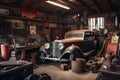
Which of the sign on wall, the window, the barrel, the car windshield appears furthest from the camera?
the window

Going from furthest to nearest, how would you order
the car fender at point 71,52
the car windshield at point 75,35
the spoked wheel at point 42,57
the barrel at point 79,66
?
the car windshield at point 75,35, the spoked wheel at point 42,57, the car fender at point 71,52, the barrel at point 79,66

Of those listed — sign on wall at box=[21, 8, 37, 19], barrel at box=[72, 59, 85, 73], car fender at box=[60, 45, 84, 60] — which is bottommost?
barrel at box=[72, 59, 85, 73]

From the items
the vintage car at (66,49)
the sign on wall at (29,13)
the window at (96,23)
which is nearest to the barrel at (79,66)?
the vintage car at (66,49)

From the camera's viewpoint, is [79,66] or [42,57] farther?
[42,57]

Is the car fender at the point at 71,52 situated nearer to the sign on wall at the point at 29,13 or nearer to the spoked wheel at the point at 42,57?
the spoked wheel at the point at 42,57

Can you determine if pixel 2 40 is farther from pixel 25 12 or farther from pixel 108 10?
pixel 108 10

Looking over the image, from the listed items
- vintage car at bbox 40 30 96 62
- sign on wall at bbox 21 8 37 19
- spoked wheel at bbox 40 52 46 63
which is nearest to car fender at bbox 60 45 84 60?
vintage car at bbox 40 30 96 62

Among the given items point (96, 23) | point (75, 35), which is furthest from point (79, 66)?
point (96, 23)

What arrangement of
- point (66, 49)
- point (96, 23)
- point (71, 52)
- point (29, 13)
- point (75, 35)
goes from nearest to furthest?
point (71, 52) → point (66, 49) → point (75, 35) → point (29, 13) → point (96, 23)

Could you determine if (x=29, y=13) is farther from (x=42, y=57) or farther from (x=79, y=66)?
(x=79, y=66)

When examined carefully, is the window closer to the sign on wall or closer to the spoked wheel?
the sign on wall

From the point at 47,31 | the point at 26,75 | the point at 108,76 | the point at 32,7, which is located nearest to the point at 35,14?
the point at 32,7

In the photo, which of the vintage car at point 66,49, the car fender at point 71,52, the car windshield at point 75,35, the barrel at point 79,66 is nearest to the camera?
the barrel at point 79,66

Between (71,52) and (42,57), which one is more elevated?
(71,52)
